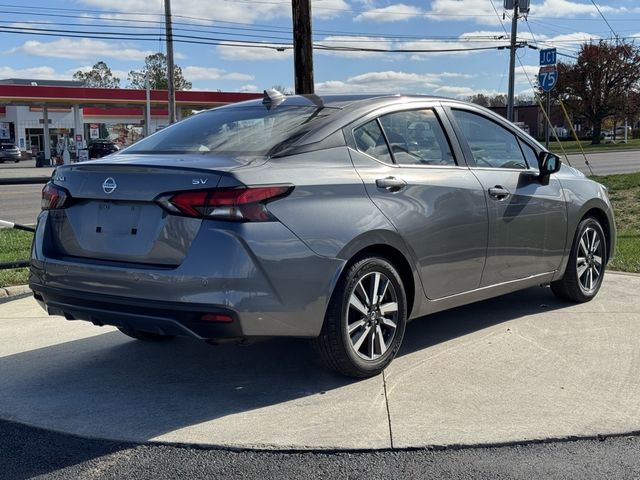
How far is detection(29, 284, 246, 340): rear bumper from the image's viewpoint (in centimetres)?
378

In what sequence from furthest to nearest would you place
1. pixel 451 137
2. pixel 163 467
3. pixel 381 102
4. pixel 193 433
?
pixel 451 137 < pixel 381 102 < pixel 193 433 < pixel 163 467

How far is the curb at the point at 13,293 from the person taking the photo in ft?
23.1

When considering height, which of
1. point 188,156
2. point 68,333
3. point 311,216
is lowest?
point 68,333

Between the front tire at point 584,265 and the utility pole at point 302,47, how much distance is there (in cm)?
531

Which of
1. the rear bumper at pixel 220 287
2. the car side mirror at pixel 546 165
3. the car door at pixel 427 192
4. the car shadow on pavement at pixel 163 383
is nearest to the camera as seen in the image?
the rear bumper at pixel 220 287

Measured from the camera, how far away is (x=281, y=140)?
438 centimetres

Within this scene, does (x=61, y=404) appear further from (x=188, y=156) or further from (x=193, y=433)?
(x=188, y=156)

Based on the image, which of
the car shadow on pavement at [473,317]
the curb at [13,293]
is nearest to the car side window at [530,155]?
the car shadow on pavement at [473,317]

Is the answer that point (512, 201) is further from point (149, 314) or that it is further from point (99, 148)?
point (99, 148)

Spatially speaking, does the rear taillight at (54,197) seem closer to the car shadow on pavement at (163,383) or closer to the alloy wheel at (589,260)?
the car shadow on pavement at (163,383)

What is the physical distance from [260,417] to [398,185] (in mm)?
1674

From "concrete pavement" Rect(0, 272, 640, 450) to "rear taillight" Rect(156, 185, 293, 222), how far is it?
3.69ft

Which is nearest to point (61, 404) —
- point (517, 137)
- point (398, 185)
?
point (398, 185)

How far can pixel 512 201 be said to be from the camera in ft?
17.8
